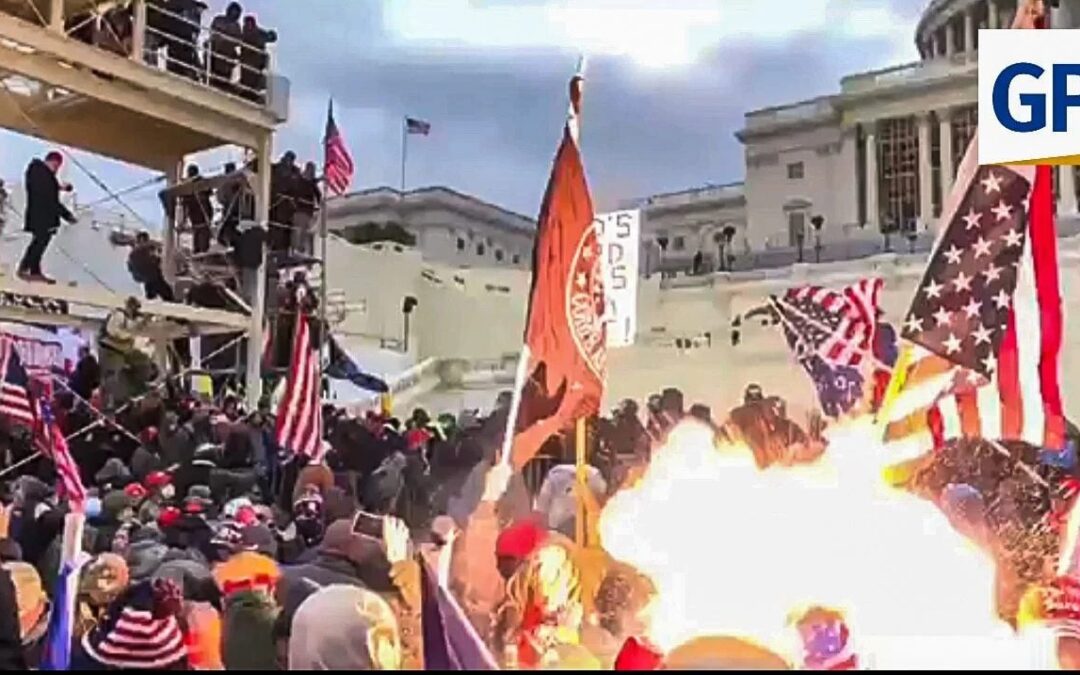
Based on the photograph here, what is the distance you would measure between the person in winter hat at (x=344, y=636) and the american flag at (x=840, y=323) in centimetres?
763

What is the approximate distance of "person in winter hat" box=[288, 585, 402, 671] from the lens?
4184mm

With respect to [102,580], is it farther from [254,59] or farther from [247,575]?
[254,59]

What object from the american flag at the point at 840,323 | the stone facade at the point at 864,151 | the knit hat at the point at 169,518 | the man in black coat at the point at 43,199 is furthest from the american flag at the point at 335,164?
the stone facade at the point at 864,151

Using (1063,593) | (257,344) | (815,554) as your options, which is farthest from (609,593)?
(257,344)

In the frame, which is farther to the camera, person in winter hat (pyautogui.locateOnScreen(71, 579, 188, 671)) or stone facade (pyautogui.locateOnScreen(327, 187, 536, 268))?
stone facade (pyautogui.locateOnScreen(327, 187, 536, 268))

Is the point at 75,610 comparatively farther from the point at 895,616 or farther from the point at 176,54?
the point at 176,54

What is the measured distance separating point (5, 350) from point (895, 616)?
6.90 m

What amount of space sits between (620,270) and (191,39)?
8.70m

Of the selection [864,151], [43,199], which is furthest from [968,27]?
[43,199]

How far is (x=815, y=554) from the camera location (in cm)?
544

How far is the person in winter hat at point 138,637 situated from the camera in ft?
15.8

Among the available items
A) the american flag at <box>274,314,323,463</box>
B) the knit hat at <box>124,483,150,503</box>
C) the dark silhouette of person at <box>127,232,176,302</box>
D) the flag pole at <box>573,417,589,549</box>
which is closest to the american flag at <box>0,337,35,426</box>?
the knit hat at <box>124,483,150,503</box>

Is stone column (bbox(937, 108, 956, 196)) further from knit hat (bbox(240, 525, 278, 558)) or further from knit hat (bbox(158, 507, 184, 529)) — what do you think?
knit hat (bbox(240, 525, 278, 558))

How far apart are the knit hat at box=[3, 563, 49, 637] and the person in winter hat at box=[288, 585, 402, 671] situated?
1.79 meters
